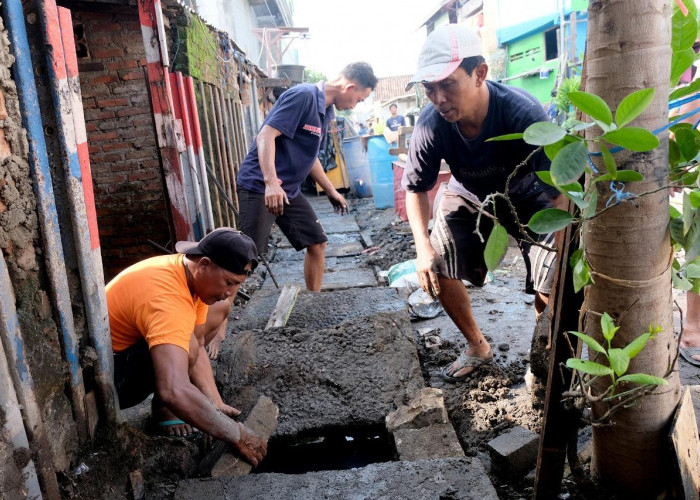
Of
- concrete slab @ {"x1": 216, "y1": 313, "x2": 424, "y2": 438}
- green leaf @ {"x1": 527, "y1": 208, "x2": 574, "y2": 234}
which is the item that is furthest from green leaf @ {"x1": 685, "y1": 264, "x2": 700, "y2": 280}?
concrete slab @ {"x1": 216, "y1": 313, "x2": 424, "y2": 438}

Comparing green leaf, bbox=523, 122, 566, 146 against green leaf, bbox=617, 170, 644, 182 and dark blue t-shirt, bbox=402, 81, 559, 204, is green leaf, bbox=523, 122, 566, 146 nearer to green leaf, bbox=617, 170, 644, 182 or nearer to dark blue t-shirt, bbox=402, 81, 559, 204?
green leaf, bbox=617, 170, 644, 182

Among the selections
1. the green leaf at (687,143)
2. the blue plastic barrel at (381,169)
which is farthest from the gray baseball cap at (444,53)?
the blue plastic barrel at (381,169)

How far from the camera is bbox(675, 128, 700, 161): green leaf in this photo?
1.32m

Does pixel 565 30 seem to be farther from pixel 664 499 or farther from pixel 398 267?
pixel 664 499

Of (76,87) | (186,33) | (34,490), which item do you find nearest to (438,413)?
(34,490)

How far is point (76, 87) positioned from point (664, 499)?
2563 mm

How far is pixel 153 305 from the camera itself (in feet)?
7.09

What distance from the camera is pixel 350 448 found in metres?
2.75

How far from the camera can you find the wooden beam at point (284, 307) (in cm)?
362

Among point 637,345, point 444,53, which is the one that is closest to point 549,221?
point 637,345

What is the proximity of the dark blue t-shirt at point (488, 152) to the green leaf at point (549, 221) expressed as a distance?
127 centimetres

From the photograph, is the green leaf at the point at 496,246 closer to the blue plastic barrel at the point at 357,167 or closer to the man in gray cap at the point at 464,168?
the man in gray cap at the point at 464,168

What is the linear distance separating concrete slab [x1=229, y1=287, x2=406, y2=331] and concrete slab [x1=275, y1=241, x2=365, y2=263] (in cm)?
283

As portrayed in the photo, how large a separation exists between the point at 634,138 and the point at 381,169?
342 inches
